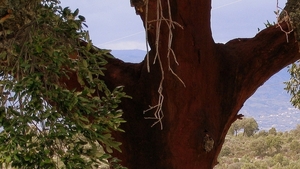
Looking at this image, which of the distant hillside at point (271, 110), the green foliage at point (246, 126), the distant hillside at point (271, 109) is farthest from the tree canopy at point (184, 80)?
the green foliage at point (246, 126)

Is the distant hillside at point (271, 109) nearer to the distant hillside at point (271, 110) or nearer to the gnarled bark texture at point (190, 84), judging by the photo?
the distant hillside at point (271, 110)

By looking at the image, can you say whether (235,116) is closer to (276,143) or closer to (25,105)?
(25,105)

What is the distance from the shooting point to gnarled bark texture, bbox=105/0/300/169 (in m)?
2.40

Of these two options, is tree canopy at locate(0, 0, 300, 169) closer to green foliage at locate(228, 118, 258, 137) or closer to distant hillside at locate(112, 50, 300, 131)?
distant hillside at locate(112, 50, 300, 131)

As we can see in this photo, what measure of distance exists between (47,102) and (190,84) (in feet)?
3.77

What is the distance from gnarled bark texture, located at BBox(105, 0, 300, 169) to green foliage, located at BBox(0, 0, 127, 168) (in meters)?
0.87

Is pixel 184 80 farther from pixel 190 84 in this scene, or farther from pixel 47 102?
pixel 47 102

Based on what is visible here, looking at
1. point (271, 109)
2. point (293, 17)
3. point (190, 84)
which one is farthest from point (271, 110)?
point (190, 84)

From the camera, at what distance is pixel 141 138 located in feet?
8.17

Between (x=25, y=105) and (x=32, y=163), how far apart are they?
0.57 feet

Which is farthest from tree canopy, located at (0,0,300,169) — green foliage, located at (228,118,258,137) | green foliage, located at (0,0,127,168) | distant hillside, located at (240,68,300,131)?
green foliage, located at (228,118,258,137)

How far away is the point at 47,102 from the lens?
138 cm

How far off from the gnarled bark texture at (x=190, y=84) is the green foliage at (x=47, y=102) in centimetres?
87

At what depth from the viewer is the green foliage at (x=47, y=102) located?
1.30 metres
